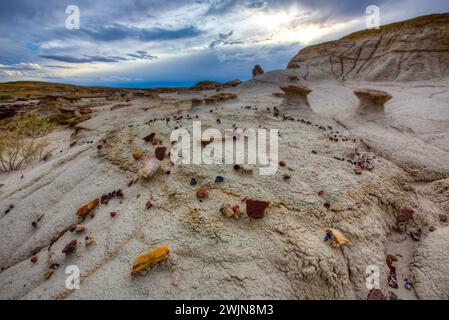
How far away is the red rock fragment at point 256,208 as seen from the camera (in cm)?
324

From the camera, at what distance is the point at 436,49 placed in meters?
18.5

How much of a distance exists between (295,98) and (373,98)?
2.80 metres

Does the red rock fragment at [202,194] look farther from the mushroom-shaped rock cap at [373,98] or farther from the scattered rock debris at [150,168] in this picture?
the mushroom-shaped rock cap at [373,98]

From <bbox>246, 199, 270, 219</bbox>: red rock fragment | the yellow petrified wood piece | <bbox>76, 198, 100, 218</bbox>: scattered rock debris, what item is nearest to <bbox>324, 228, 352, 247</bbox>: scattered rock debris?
<bbox>246, 199, 270, 219</bbox>: red rock fragment

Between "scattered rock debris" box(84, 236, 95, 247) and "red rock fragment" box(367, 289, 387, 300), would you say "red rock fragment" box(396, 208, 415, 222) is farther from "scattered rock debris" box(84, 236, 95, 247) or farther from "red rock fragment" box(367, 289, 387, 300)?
"scattered rock debris" box(84, 236, 95, 247)

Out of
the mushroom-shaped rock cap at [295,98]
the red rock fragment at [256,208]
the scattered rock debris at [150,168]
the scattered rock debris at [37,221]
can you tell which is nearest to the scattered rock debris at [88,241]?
the scattered rock debris at [150,168]

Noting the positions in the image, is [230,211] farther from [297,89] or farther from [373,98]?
[373,98]

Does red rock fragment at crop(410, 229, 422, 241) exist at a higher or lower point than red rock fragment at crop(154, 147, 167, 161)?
lower

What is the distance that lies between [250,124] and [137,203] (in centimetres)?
360

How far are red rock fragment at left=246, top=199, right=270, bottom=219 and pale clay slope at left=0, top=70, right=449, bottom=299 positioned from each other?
105 millimetres

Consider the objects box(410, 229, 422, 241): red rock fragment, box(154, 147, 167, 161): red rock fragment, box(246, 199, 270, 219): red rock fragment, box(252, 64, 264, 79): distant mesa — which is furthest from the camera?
box(252, 64, 264, 79): distant mesa

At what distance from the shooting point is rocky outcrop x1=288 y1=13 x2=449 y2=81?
1825cm

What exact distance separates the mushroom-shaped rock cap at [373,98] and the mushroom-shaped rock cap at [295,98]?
6.66 feet

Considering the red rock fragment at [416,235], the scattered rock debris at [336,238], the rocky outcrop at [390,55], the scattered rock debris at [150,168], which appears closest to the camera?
the scattered rock debris at [336,238]
